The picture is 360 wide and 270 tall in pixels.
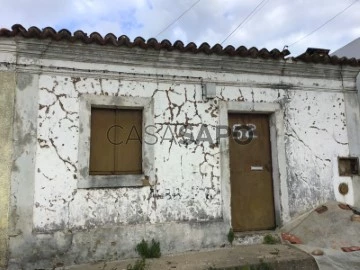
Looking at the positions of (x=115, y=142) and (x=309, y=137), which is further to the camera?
(x=309, y=137)

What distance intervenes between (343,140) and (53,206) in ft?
17.2

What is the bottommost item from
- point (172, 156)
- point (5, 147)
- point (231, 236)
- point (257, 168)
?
point (231, 236)

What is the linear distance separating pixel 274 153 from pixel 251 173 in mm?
548

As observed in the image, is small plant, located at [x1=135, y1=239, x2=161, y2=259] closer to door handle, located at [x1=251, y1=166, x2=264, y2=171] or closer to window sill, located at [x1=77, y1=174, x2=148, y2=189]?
window sill, located at [x1=77, y1=174, x2=148, y2=189]

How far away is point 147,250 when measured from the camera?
5.38 meters

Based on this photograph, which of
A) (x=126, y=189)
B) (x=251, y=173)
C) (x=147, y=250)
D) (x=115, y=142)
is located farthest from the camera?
(x=251, y=173)

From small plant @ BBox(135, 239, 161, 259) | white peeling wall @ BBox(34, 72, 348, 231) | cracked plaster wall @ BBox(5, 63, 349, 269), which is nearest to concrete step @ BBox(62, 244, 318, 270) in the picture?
small plant @ BBox(135, 239, 161, 259)

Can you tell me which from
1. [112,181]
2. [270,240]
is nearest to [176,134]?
[112,181]

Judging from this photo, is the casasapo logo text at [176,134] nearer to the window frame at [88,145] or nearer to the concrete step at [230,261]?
the window frame at [88,145]

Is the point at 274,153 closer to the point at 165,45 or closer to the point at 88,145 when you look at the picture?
the point at 165,45

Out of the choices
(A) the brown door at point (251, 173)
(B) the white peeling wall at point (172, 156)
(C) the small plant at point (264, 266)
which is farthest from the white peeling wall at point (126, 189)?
(C) the small plant at point (264, 266)

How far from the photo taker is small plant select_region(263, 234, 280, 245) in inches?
237

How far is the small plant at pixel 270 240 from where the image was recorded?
19.8 feet

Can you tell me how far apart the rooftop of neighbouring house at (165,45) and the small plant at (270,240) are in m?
3.06
